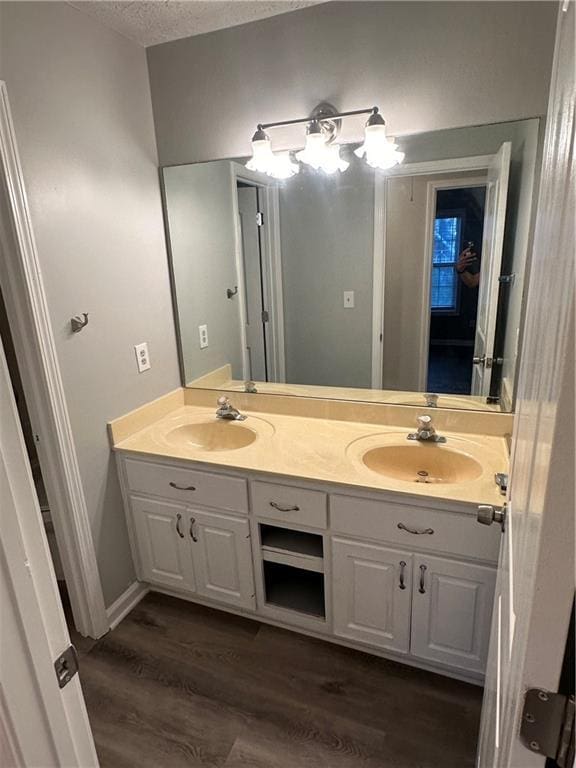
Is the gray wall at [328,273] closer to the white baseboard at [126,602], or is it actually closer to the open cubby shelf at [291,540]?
the open cubby shelf at [291,540]

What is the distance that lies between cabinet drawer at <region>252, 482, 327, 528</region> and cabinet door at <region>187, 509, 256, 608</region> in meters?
0.12

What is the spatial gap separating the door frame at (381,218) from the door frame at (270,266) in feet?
1.41

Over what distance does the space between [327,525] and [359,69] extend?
1648mm

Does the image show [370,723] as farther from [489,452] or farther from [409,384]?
[409,384]

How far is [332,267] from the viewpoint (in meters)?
1.93

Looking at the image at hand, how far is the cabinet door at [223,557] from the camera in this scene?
177cm

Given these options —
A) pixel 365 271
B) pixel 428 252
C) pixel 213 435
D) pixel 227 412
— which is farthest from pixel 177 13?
pixel 213 435

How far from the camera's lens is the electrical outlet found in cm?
197

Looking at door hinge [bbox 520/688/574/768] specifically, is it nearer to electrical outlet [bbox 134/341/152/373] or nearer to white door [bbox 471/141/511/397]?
white door [bbox 471/141/511/397]

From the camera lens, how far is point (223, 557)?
1.83 meters

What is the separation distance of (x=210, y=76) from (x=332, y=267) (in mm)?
912

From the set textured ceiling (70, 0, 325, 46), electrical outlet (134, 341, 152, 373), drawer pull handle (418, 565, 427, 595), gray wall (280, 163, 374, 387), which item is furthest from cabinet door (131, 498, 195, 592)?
textured ceiling (70, 0, 325, 46)

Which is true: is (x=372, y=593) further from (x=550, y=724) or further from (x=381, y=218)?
(x=381, y=218)

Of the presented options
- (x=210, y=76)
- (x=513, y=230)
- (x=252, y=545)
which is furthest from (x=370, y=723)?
(x=210, y=76)
